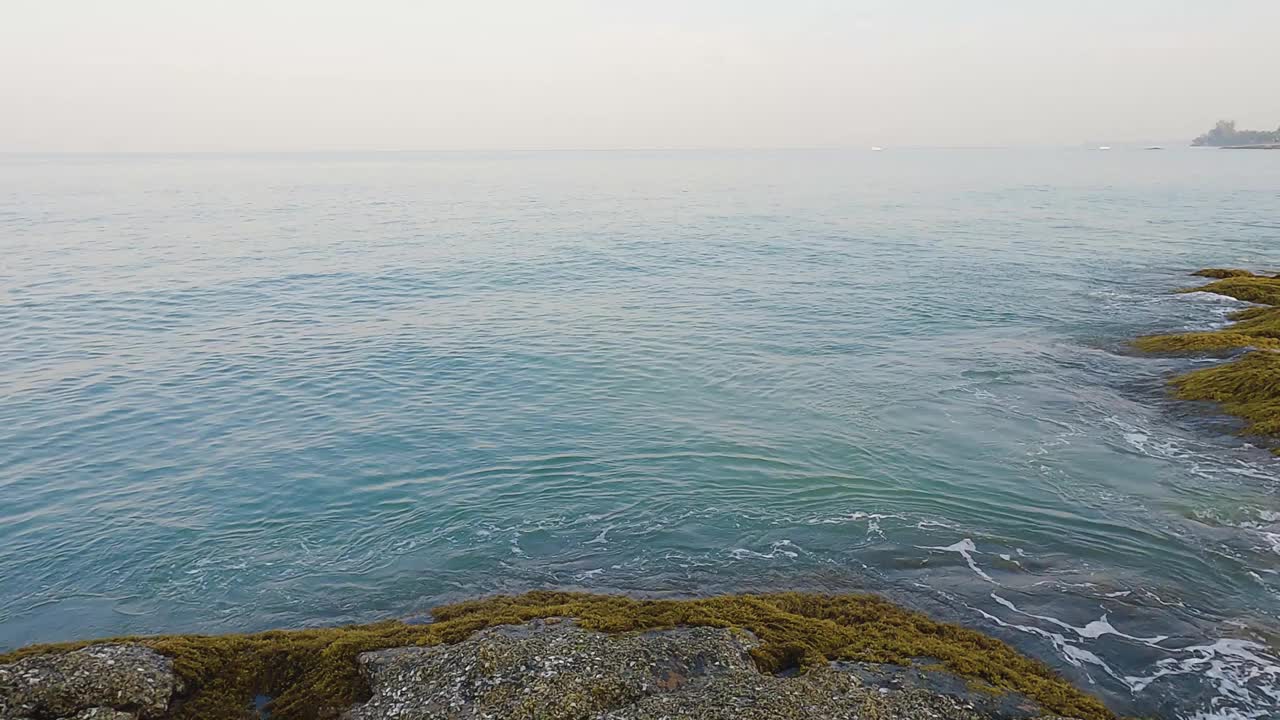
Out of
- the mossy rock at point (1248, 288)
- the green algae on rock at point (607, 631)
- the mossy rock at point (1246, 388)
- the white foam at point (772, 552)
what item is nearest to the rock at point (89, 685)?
the green algae on rock at point (607, 631)

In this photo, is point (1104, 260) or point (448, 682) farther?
point (1104, 260)

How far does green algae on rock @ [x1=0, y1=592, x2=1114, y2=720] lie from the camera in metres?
10.1

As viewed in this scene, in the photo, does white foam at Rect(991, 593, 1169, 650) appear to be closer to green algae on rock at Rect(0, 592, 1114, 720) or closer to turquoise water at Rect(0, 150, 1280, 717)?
turquoise water at Rect(0, 150, 1280, 717)

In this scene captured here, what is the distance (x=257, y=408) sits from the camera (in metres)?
22.9

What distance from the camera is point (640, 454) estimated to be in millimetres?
19562

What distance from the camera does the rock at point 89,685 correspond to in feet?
30.3

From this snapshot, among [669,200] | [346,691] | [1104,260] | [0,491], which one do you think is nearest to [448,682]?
[346,691]

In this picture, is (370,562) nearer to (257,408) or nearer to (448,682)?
(448,682)

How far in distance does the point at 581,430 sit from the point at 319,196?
95053mm

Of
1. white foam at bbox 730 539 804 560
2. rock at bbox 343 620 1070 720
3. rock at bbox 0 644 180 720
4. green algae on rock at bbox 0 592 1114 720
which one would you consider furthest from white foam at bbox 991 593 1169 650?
rock at bbox 0 644 180 720

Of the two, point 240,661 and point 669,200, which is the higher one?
point 669,200

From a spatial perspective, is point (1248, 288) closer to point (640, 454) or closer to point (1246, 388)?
point (1246, 388)

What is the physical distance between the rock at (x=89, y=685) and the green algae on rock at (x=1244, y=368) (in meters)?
21.9

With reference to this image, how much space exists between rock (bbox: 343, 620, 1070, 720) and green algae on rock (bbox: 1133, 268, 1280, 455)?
14239 millimetres
